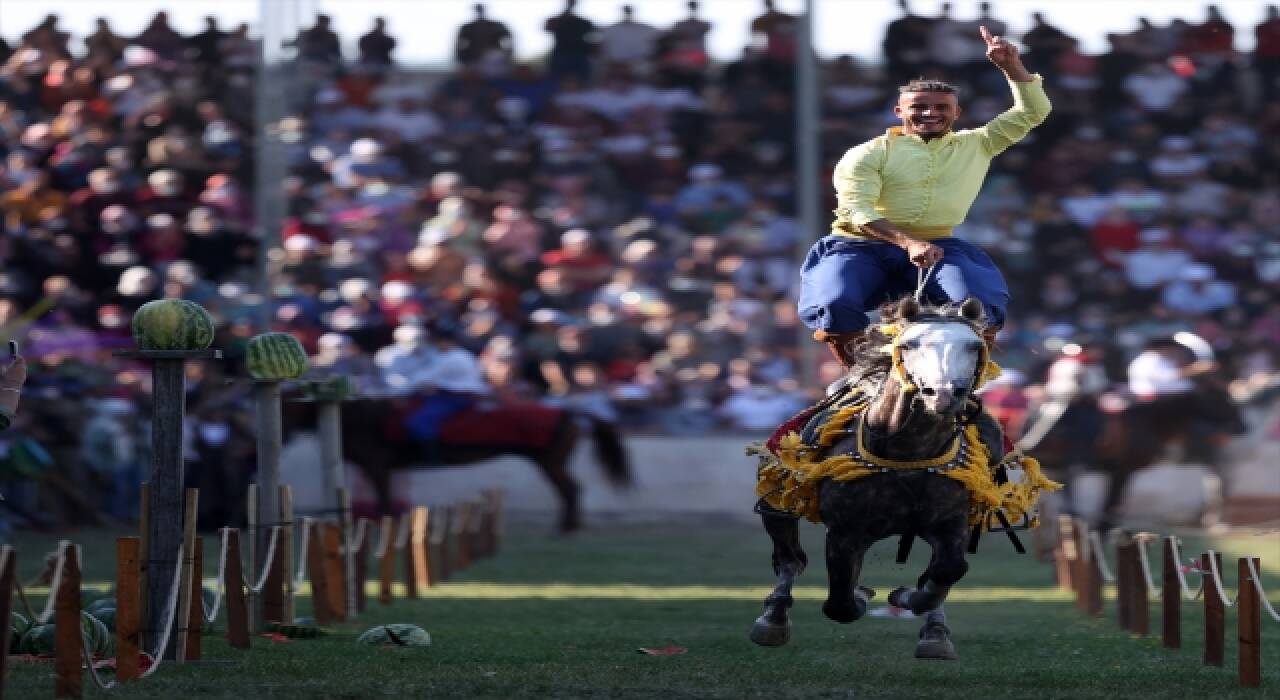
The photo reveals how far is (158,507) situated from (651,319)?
40.4 ft

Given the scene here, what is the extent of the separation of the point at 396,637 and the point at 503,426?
33.4 ft

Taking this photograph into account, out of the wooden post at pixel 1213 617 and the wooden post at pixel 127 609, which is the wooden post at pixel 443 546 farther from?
the wooden post at pixel 127 609

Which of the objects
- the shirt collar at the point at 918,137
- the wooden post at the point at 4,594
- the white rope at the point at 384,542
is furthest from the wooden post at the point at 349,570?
the wooden post at the point at 4,594

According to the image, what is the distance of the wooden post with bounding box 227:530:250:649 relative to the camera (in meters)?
9.85

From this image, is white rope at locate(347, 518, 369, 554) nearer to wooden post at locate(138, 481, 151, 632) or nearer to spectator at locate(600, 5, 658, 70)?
wooden post at locate(138, 481, 151, 632)

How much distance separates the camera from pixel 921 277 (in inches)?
359

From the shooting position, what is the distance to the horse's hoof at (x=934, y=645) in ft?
30.7

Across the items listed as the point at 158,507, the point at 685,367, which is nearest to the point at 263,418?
the point at 158,507

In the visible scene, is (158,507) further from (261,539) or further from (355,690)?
(261,539)

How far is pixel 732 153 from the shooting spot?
22.9 m

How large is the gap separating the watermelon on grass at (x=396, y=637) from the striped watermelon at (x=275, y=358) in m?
1.55

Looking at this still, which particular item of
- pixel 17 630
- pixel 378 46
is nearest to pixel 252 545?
pixel 17 630

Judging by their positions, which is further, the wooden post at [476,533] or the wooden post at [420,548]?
the wooden post at [476,533]

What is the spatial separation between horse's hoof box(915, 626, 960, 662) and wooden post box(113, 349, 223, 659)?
3.04 m
